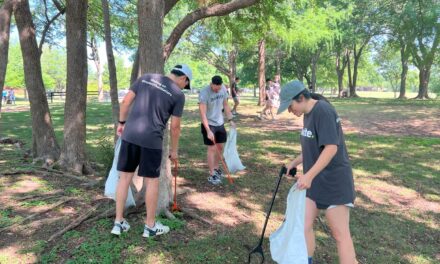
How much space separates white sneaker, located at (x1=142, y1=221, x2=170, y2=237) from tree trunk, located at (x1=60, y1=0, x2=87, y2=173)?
2.98 metres

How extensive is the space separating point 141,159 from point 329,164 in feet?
5.56

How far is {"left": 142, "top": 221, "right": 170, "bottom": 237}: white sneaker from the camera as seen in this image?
3810 mm

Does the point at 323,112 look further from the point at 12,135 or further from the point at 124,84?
the point at 124,84

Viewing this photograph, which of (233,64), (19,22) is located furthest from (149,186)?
(233,64)

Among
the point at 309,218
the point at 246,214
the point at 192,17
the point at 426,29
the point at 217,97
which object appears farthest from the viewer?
the point at 426,29

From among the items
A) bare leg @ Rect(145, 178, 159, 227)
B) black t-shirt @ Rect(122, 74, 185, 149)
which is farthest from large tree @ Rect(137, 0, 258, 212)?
black t-shirt @ Rect(122, 74, 185, 149)

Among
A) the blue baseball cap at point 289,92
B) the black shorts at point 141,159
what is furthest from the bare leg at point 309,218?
the black shorts at point 141,159

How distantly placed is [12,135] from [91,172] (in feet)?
20.5

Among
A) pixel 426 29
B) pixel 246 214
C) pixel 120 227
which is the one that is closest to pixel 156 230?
pixel 120 227

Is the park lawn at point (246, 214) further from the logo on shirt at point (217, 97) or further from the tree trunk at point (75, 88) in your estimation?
the logo on shirt at point (217, 97)

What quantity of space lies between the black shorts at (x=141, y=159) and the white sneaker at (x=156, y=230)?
54 centimetres

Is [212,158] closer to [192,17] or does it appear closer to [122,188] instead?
[192,17]

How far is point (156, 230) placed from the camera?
3.85m

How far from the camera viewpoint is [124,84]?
253 ft
